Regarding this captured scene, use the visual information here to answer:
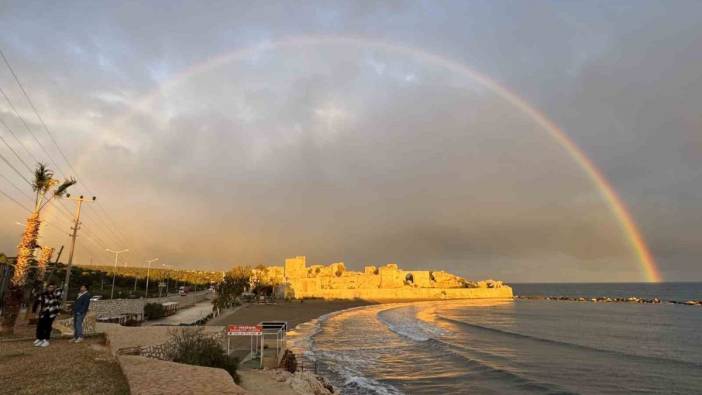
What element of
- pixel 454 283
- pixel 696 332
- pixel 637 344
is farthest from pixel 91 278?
pixel 454 283

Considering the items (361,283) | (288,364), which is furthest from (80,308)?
(361,283)

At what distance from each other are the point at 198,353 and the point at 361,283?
10576 cm

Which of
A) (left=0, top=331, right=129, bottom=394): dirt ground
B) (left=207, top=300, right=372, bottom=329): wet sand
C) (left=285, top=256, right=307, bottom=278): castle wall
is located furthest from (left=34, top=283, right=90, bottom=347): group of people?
(left=285, top=256, right=307, bottom=278): castle wall

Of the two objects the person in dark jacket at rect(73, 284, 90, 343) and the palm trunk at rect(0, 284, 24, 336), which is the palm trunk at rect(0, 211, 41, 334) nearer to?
the palm trunk at rect(0, 284, 24, 336)

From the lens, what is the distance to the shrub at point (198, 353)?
12703mm

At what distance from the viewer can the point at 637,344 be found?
38.4 m

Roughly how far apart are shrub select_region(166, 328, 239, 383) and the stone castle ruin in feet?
288

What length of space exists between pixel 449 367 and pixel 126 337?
1696cm

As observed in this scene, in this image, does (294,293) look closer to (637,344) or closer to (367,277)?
(367,277)

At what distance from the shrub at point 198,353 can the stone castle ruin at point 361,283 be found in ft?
288

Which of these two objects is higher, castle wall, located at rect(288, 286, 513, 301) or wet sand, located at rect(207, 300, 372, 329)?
castle wall, located at rect(288, 286, 513, 301)

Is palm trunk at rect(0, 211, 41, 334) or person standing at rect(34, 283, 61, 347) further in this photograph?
palm trunk at rect(0, 211, 41, 334)

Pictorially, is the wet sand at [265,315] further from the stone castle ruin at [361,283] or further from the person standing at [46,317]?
the stone castle ruin at [361,283]

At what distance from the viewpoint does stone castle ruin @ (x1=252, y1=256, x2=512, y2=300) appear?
342 feet
